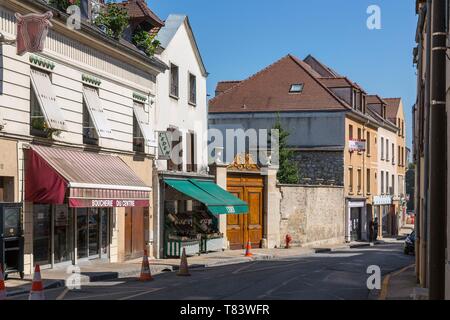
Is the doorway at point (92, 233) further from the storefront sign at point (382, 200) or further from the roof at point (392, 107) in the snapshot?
the roof at point (392, 107)

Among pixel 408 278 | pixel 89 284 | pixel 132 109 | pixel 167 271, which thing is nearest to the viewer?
pixel 89 284

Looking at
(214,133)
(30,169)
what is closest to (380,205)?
(214,133)

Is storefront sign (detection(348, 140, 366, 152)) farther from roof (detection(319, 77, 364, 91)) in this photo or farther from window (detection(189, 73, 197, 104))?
window (detection(189, 73, 197, 104))

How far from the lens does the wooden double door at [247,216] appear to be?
33853 millimetres

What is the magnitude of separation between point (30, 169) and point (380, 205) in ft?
146

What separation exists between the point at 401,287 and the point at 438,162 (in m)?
9.44

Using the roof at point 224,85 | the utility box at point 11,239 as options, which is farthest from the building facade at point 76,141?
the roof at point 224,85

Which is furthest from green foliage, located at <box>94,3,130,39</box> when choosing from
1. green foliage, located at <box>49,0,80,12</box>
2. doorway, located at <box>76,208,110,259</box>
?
doorway, located at <box>76,208,110,259</box>

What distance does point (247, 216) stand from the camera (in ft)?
115

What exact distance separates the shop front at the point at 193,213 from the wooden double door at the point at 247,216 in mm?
1659

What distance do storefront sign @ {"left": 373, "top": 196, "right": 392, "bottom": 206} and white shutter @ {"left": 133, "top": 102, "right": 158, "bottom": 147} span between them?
3275cm

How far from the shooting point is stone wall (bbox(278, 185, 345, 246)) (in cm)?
3794

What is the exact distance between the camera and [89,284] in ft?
57.7
